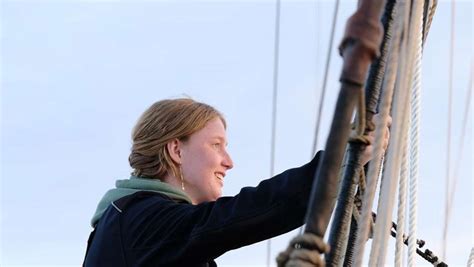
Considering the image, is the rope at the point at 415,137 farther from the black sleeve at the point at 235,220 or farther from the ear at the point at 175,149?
the ear at the point at 175,149

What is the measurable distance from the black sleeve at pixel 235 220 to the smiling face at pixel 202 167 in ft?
0.92

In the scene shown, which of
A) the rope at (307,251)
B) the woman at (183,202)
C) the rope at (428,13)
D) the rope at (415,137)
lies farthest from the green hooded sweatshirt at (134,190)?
the rope at (307,251)

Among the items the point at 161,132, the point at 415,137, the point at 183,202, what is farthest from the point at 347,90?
the point at 161,132

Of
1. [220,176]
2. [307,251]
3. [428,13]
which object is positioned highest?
[428,13]

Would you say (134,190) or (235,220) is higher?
(134,190)

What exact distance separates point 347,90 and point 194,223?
76cm

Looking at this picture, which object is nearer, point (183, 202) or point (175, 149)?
point (183, 202)

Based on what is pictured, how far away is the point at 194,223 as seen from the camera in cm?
181

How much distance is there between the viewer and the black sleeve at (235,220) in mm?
1712

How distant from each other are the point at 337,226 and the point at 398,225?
0.27 metres

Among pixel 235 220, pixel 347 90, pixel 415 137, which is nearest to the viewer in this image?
pixel 347 90

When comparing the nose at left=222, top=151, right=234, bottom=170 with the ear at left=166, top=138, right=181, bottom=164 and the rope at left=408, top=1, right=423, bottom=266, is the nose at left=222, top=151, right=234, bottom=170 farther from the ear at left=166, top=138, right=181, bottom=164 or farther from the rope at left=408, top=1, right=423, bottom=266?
the rope at left=408, top=1, right=423, bottom=266

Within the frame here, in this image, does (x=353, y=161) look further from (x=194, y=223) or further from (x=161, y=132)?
(x=161, y=132)

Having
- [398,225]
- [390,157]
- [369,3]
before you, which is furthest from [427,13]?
[369,3]
